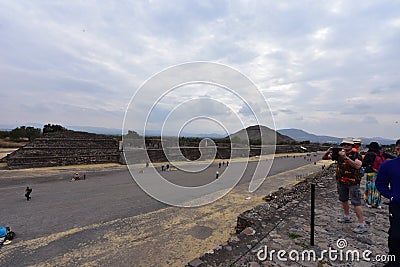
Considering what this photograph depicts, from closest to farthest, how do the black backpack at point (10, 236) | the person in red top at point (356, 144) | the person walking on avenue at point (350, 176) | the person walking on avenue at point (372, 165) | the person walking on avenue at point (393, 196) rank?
the person walking on avenue at point (393, 196)
the person walking on avenue at point (350, 176)
the person in red top at point (356, 144)
the person walking on avenue at point (372, 165)
the black backpack at point (10, 236)

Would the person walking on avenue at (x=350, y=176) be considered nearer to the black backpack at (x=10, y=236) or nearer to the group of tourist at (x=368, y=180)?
the group of tourist at (x=368, y=180)

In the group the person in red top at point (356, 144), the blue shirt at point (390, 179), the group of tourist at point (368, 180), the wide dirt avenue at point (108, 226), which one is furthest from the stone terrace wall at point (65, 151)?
the blue shirt at point (390, 179)

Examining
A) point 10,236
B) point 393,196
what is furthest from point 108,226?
point 393,196

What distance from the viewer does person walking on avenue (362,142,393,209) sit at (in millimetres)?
4066

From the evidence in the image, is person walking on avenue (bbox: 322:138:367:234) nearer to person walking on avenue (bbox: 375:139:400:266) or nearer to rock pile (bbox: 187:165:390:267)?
rock pile (bbox: 187:165:390:267)

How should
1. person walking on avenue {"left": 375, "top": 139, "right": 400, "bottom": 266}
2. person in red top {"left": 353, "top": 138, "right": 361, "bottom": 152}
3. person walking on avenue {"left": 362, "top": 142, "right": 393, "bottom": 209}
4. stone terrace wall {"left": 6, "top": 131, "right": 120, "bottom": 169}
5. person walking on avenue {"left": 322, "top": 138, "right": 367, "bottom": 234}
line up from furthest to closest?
stone terrace wall {"left": 6, "top": 131, "right": 120, "bottom": 169} < person walking on avenue {"left": 362, "top": 142, "right": 393, "bottom": 209} < person in red top {"left": 353, "top": 138, "right": 361, "bottom": 152} < person walking on avenue {"left": 322, "top": 138, "right": 367, "bottom": 234} < person walking on avenue {"left": 375, "top": 139, "right": 400, "bottom": 266}

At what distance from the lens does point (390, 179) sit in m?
2.07

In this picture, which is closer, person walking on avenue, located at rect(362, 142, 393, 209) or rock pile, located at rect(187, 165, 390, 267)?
rock pile, located at rect(187, 165, 390, 267)

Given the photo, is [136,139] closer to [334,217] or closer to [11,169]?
[11,169]

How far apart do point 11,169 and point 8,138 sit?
27.2 meters

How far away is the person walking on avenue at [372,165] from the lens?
4066 mm

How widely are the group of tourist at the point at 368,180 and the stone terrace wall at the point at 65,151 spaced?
81.8 ft

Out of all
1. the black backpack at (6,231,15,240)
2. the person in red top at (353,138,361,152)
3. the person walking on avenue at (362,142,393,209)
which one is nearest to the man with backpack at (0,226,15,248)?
the black backpack at (6,231,15,240)

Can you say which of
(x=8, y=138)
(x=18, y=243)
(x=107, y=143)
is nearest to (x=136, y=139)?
(x=107, y=143)
